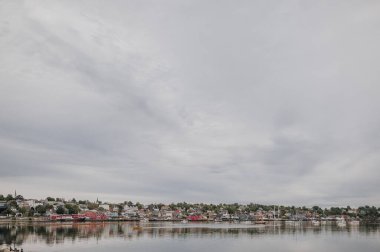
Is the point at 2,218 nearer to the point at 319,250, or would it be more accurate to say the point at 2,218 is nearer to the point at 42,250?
the point at 42,250

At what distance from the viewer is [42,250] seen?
6850 cm

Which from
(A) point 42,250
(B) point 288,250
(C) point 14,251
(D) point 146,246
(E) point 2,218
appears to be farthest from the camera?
(E) point 2,218

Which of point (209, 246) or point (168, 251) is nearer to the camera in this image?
point (168, 251)

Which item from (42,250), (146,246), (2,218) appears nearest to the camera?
(42,250)

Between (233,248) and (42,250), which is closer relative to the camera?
(42,250)

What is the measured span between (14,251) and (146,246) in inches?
1087

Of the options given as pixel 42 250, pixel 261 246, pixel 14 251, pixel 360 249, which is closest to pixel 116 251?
pixel 42 250

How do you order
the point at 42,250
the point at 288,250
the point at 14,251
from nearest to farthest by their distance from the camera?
the point at 14,251, the point at 42,250, the point at 288,250

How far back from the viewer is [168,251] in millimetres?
72062

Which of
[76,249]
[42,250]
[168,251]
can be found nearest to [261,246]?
[168,251]

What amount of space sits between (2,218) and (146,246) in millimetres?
147879

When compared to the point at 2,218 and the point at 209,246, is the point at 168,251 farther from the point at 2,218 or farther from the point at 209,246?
the point at 2,218

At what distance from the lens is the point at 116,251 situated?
71062 mm

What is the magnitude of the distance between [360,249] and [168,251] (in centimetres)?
3812
